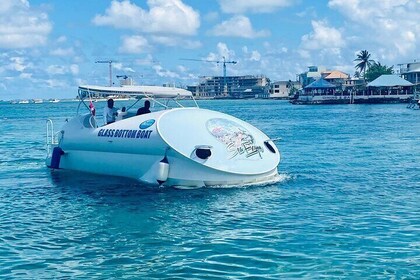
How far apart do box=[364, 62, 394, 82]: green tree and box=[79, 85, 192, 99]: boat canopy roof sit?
16059 cm

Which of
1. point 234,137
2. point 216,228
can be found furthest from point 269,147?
point 216,228

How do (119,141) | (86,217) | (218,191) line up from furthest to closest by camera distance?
(119,141) → (218,191) → (86,217)

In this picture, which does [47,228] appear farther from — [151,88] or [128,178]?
[151,88]

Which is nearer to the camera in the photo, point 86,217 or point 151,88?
point 86,217

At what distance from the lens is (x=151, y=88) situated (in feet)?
75.4

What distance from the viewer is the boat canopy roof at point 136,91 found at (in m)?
22.2

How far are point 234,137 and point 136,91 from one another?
5392 millimetres

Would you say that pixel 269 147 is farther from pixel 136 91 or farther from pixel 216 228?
pixel 216 228

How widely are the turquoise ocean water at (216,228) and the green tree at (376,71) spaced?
160 m

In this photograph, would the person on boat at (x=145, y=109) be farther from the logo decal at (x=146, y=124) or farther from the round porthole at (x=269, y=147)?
the round porthole at (x=269, y=147)

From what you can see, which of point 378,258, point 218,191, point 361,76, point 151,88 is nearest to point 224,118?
point 218,191

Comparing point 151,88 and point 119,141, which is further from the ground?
point 151,88

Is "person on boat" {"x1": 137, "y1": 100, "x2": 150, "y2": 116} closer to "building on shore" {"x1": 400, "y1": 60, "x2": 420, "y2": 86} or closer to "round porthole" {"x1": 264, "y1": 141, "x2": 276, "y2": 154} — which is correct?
"round porthole" {"x1": 264, "y1": 141, "x2": 276, "y2": 154}

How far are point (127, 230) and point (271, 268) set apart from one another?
4.12 metres
